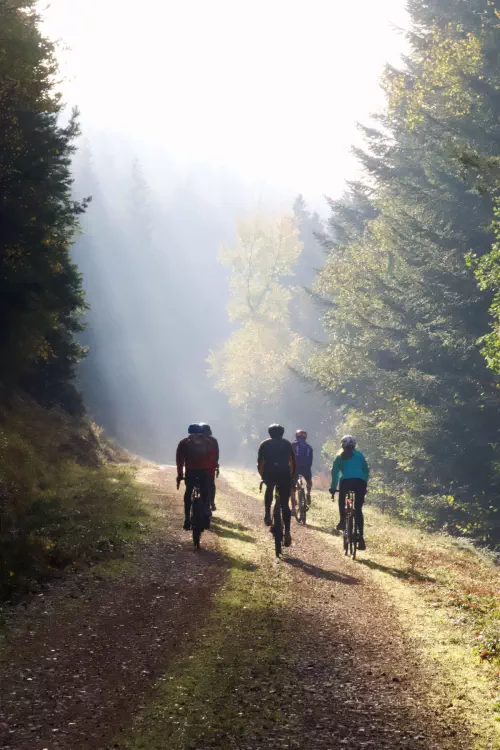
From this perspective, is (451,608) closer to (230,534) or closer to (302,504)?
(230,534)

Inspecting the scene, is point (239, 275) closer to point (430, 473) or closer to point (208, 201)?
point (430, 473)

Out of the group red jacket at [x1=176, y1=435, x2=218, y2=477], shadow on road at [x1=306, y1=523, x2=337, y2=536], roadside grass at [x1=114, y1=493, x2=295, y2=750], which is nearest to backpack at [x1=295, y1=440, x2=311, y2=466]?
shadow on road at [x1=306, y1=523, x2=337, y2=536]

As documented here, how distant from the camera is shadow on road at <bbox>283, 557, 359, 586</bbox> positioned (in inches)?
448

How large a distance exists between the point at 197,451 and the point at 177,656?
6.53m

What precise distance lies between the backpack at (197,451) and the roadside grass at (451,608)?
3.84 metres

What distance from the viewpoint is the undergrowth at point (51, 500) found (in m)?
10.2

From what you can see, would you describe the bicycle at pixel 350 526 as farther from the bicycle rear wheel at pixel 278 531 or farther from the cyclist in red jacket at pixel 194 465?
the cyclist in red jacket at pixel 194 465

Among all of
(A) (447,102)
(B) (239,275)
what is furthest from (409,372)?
(B) (239,275)

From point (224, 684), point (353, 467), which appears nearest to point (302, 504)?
point (353, 467)

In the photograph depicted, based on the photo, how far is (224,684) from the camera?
6.04 meters

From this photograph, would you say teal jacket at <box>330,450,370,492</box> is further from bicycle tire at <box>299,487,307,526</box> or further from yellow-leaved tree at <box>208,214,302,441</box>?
yellow-leaved tree at <box>208,214,302,441</box>

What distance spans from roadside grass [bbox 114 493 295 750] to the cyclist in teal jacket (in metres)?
4.64

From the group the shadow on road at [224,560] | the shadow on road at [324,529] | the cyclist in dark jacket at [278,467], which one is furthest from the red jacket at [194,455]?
the shadow on road at [324,529]

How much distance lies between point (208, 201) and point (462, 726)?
578 feet
